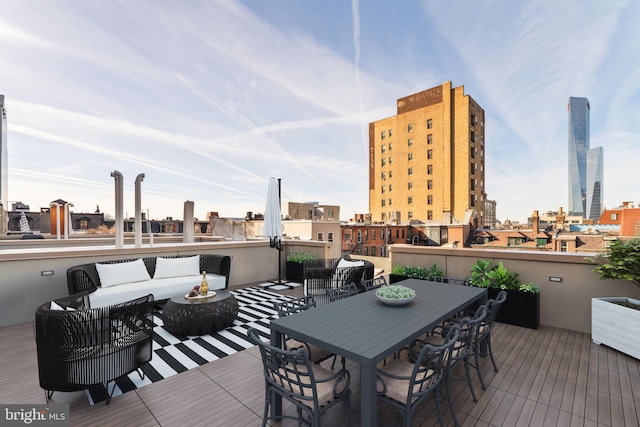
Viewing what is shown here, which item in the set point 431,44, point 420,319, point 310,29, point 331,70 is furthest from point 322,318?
point 431,44

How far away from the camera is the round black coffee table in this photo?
3527 mm

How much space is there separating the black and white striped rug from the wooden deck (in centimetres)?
12

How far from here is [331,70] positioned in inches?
430

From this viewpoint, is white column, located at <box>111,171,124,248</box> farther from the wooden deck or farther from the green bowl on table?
the green bowl on table

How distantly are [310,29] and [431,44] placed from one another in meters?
8.95

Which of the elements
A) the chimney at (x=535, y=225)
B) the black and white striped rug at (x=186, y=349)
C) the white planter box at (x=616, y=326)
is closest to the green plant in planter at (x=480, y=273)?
the white planter box at (x=616, y=326)

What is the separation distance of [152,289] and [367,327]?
4.07 meters

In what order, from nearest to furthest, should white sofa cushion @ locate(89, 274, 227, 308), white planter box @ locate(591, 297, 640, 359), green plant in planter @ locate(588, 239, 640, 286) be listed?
→ white planter box @ locate(591, 297, 640, 359), green plant in planter @ locate(588, 239, 640, 286), white sofa cushion @ locate(89, 274, 227, 308)

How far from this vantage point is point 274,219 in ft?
22.0

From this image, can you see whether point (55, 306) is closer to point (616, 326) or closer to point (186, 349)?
point (186, 349)

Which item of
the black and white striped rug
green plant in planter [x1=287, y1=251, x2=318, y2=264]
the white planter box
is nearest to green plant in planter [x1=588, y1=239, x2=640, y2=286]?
the white planter box

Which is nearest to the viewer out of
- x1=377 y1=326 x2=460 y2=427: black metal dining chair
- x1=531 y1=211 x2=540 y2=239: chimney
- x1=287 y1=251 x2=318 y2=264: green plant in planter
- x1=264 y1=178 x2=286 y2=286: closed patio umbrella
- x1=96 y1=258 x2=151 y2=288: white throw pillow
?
x1=377 y1=326 x2=460 y2=427: black metal dining chair

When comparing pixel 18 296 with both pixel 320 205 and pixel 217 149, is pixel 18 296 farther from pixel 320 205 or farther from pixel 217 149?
pixel 320 205

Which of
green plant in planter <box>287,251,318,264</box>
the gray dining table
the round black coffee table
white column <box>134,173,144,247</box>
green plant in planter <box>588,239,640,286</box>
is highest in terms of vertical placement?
white column <box>134,173,144,247</box>
